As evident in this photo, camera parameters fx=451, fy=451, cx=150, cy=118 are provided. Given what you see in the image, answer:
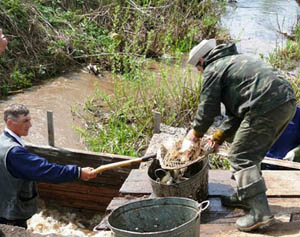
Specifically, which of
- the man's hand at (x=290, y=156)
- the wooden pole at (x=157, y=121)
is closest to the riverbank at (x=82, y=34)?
the wooden pole at (x=157, y=121)

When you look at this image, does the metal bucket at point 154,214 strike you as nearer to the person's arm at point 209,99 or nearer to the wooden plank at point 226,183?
the person's arm at point 209,99

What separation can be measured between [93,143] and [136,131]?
704mm

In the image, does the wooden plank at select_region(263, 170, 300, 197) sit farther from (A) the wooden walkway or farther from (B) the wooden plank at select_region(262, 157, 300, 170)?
(B) the wooden plank at select_region(262, 157, 300, 170)

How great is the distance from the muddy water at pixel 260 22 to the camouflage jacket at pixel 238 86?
8938 millimetres

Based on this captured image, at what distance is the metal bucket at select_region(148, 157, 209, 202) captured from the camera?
12.6 ft

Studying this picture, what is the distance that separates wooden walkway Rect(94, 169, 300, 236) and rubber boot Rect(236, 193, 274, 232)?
76 mm

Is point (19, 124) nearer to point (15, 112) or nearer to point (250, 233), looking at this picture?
point (15, 112)

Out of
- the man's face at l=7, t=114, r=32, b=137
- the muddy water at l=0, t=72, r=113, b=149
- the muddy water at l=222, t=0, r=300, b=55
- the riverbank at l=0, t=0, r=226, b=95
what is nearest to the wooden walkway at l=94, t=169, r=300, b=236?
the man's face at l=7, t=114, r=32, b=137

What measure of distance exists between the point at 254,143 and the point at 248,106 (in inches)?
12.2

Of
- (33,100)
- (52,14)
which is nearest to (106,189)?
(33,100)

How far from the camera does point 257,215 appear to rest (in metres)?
3.61

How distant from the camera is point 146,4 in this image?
11.8 meters

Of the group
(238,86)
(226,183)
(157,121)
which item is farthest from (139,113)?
(238,86)

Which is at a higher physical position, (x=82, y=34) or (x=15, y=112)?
(x=15, y=112)
